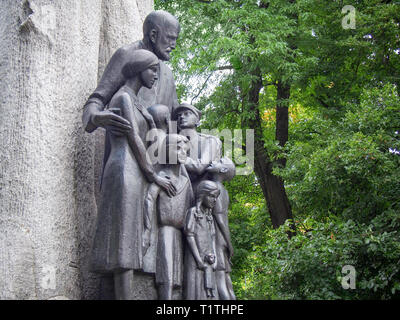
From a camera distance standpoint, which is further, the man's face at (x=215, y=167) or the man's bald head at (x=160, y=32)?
the man's bald head at (x=160, y=32)

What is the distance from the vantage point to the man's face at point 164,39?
557 cm

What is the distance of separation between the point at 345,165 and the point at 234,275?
4922 mm

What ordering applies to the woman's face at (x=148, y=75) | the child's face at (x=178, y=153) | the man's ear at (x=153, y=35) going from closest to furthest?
the child's face at (x=178, y=153), the woman's face at (x=148, y=75), the man's ear at (x=153, y=35)

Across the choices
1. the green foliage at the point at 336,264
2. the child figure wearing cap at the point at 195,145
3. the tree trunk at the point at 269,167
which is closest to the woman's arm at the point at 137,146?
the child figure wearing cap at the point at 195,145

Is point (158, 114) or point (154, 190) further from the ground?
point (158, 114)

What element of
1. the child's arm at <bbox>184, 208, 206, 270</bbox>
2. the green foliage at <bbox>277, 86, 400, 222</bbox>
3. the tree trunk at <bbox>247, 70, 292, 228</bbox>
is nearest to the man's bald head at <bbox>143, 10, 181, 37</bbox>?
the child's arm at <bbox>184, 208, 206, 270</bbox>

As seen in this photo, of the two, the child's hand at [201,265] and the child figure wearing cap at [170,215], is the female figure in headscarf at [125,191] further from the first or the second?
the child's hand at [201,265]

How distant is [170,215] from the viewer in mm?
4922

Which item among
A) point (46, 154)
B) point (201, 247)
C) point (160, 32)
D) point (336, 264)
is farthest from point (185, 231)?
point (336, 264)

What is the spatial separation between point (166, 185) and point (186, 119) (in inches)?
37.1

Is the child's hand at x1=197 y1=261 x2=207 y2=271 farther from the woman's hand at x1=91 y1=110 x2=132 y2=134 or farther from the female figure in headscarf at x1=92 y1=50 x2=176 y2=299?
the woman's hand at x1=91 y1=110 x2=132 y2=134

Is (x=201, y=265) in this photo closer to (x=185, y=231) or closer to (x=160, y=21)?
(x=185, y=231)

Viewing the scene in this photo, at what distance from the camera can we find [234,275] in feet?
44.3
